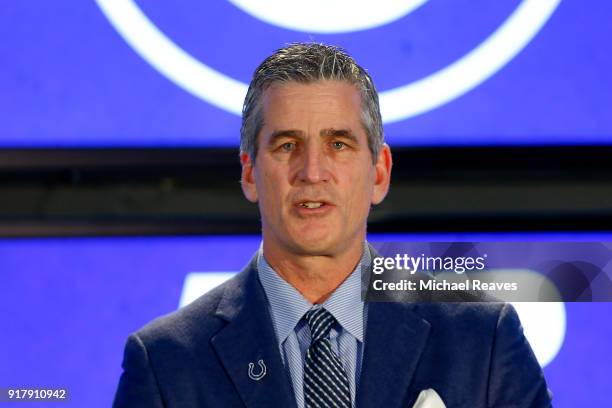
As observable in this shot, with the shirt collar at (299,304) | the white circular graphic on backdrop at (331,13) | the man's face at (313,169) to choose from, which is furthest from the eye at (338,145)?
the white circular graphic on backdrop at (331,13)

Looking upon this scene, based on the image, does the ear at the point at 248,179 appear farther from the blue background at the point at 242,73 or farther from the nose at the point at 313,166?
the blue background at the point at 242,73

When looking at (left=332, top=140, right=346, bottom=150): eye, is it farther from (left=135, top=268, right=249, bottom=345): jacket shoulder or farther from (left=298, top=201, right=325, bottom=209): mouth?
(left=135, top=268, right=249, bottom=345): jacket shoulder

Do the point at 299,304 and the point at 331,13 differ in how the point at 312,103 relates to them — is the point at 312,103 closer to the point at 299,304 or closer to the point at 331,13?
the point at 299,304

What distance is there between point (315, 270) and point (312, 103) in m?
0.31

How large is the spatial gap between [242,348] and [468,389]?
40cm

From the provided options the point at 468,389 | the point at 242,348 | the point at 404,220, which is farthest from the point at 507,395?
the point at 404,220

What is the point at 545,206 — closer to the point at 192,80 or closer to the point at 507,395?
the point at 507,395

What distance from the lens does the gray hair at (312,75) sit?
1.93m

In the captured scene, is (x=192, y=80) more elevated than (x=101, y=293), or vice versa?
(x=192, y=80)

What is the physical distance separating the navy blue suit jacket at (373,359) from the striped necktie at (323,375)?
3 centimetres

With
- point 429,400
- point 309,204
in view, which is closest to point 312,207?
point 309,204

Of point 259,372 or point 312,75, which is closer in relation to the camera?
point 259,372

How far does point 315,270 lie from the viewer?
1.90m

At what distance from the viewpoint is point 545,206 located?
2.40m
